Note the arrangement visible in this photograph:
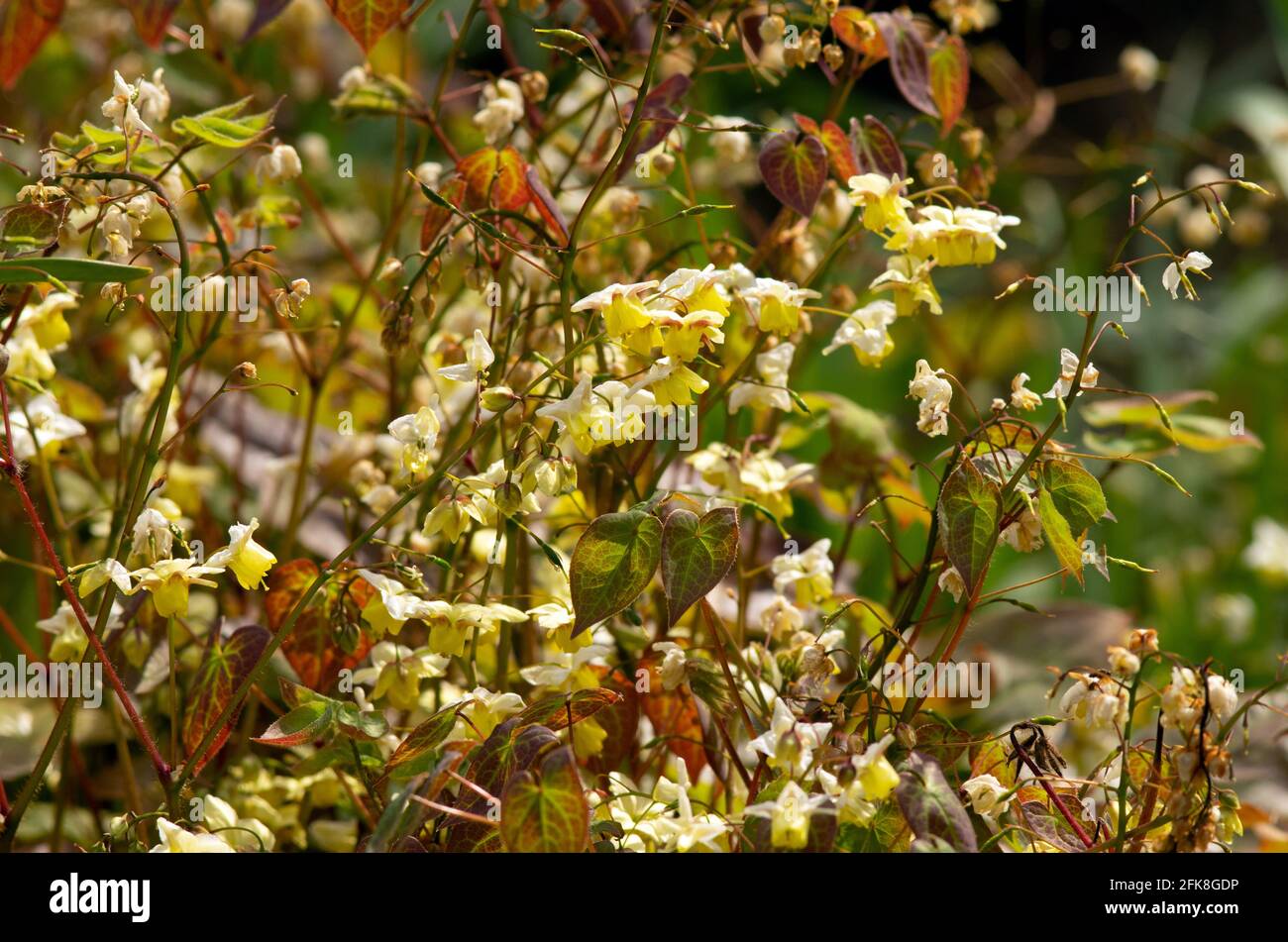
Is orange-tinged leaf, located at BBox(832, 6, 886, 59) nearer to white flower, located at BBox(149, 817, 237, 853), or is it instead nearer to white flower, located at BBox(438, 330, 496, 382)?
white flower, located at BBox(438, 330, 496, 382)

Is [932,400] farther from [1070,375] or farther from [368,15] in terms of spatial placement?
[368,15]

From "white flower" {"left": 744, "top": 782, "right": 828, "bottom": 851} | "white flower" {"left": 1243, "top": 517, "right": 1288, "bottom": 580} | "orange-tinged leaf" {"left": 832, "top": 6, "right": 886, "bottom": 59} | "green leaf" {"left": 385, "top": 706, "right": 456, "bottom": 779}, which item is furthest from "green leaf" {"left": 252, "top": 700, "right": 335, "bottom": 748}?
"white flower" {"left": 1243, "top": 517, "right": 1288, "bottom": 580}

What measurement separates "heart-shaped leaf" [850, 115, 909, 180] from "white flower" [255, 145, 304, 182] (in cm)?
40

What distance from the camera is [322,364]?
4.26ft

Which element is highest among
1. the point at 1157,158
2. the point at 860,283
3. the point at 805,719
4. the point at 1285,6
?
the point at 1285,6

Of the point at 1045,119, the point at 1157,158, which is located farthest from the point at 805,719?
the point at 1157,158

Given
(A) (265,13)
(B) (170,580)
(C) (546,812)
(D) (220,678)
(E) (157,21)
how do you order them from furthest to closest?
1. (E) (157,21)
2. (A) (265,13)
3. (D) (220,678)
4. (B) (170,580)
5. (C) (546,812)

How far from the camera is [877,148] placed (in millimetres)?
917

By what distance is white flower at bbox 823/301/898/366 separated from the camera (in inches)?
33.8

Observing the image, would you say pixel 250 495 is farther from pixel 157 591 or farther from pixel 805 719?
pixel 805 719

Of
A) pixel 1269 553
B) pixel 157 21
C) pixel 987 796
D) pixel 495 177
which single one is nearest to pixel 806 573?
pixel 987 796

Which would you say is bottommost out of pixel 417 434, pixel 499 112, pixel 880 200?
pixel 417 434

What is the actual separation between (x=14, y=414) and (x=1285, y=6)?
2.58 metres

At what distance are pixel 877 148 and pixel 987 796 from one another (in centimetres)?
46
